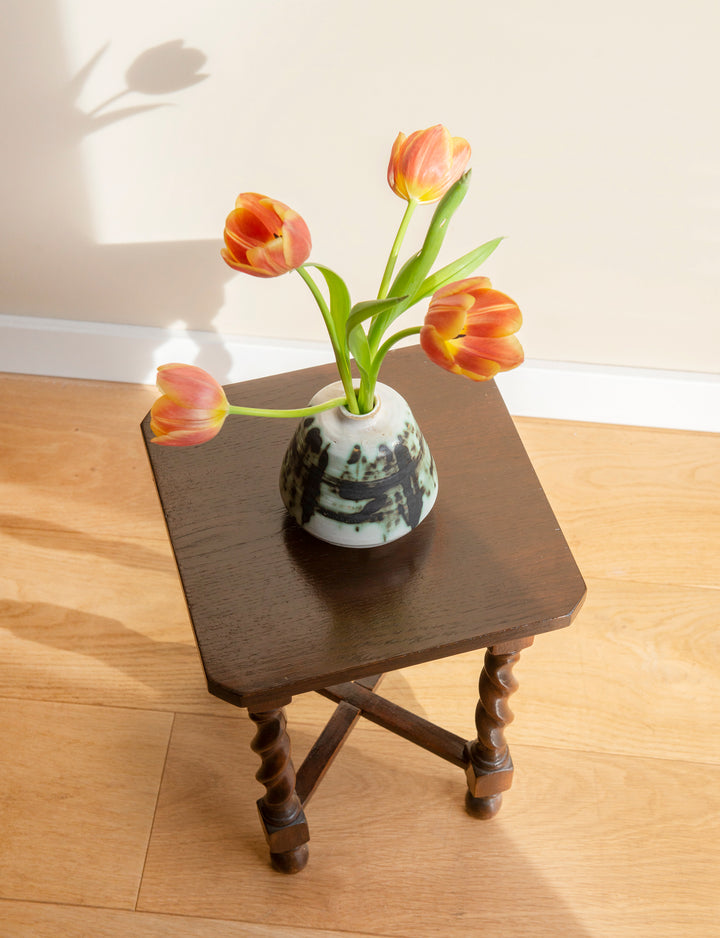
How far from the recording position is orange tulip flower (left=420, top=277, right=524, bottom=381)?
75 cm

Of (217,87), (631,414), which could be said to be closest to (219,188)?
(217,87)

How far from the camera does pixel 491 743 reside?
1163 millimetres

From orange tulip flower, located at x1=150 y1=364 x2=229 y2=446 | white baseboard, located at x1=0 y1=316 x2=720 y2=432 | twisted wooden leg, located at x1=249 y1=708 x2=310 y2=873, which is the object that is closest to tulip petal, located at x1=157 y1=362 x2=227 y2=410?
orange tulip flower, located at x1=150 y1=364 x2=229 y2=446

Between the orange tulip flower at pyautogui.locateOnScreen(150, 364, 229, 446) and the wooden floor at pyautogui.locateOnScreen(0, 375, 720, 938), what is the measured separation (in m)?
0.21

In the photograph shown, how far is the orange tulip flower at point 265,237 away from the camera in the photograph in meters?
0.77

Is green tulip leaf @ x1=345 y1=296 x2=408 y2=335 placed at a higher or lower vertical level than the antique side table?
higher

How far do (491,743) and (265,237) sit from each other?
0.70m

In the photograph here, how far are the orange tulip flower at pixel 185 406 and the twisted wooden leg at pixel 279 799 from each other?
0.32 metres

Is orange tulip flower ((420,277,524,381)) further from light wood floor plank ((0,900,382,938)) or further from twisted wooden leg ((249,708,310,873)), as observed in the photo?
light wood floor plank ((0,900,382,938))

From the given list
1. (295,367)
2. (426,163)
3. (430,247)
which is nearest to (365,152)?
(295,367)

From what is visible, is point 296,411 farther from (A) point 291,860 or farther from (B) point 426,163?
(A) point 291,860

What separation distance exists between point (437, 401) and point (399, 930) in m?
0.66

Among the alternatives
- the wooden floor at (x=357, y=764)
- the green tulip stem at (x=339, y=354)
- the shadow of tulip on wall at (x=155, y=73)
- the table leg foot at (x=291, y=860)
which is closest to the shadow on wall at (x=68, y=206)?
the shadow of tulip on wall at (x=155, y=73)

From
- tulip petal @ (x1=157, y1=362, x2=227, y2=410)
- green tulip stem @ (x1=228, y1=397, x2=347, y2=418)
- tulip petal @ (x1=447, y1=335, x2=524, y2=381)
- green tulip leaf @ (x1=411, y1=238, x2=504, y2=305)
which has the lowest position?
green tulip stem @ (x1=228, y1=397, x2=347, y2=418)
